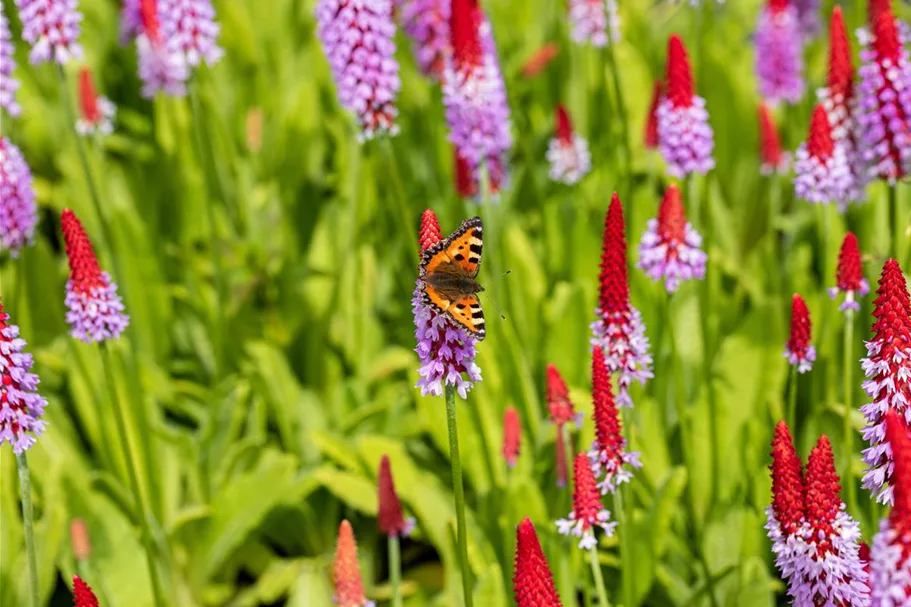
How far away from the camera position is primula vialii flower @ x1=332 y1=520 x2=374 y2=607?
3.50 meters

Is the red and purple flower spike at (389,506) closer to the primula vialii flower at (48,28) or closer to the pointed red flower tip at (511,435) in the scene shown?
the pointed red flower tip at (511,435)

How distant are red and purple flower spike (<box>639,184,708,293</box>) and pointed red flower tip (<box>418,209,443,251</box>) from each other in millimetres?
1600

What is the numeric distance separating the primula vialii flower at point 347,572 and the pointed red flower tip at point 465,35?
245 cm

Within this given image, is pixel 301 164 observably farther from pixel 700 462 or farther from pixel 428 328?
pixel 428 328

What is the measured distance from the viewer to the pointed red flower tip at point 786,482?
2857 millimetres

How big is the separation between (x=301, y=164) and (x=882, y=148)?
3.75 metres

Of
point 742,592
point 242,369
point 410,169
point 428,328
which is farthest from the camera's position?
point 410,169

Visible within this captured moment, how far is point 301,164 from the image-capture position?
7.12 metres

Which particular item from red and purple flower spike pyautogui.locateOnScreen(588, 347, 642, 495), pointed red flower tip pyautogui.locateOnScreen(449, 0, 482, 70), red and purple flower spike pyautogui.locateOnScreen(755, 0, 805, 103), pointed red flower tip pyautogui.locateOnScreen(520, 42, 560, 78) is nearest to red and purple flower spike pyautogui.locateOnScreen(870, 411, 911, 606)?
red and purple flower spike pyautogui.locateOnScreen(588, 347, 642, 495)

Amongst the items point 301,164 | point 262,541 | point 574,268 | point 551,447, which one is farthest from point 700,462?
point 301,164

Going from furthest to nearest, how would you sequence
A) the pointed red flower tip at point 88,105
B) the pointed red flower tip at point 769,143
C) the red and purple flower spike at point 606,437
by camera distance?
1. the pointed red flower tip at point 88,105
2. the pointed red flower tip at point 769,143
3. the red and purple flower spike at point 606,437

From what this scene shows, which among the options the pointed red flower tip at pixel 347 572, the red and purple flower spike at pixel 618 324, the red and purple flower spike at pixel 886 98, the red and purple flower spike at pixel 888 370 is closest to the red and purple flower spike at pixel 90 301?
the pointed red flower tip at pixel 347 572

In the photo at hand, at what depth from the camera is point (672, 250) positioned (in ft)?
14.4

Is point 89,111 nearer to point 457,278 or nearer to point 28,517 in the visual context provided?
point 28,517
